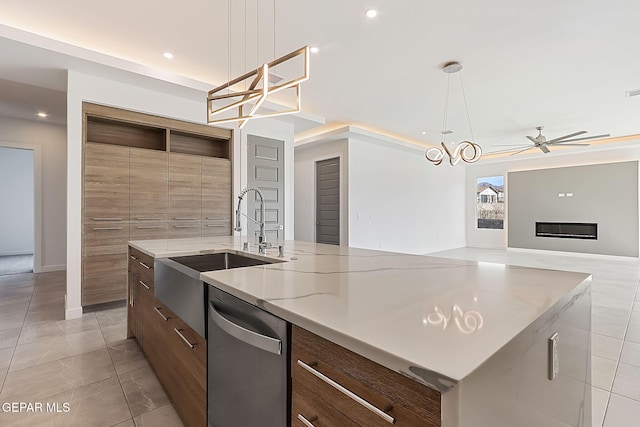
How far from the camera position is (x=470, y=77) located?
12.5ft

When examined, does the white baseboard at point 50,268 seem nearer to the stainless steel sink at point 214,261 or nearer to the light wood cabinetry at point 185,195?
the light wood cabinetry at point 185,195

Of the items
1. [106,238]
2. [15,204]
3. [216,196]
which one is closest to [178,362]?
[106,238]

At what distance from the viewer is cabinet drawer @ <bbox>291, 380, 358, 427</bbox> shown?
716mm

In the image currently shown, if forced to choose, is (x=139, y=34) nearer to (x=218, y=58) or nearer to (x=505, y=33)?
(x=218, y=58)

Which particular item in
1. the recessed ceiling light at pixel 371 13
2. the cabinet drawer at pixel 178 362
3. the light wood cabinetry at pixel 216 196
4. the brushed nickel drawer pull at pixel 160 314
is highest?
the recessed ceiling light at pixel 371 13

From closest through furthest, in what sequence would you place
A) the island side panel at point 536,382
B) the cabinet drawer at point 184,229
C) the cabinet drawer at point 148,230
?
the island side panel at point 536,382, the cabinet drawer at point 148,230, the cabinet drawer at point 184,229

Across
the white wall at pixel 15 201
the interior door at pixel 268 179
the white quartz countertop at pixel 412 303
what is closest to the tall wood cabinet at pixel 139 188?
the interior door at pixel 268 179

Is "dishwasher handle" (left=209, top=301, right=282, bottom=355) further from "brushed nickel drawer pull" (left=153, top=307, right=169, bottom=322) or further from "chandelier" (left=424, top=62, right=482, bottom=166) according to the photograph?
"chandelier" (left=424, top=62, right=482, bottom=166)

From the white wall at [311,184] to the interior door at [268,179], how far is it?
1.46 metres

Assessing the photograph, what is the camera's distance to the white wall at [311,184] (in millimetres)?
6223

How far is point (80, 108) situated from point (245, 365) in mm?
3717

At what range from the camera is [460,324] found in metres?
0.72

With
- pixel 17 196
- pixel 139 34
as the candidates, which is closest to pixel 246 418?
pixel 139 34

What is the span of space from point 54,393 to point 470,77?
492cm
